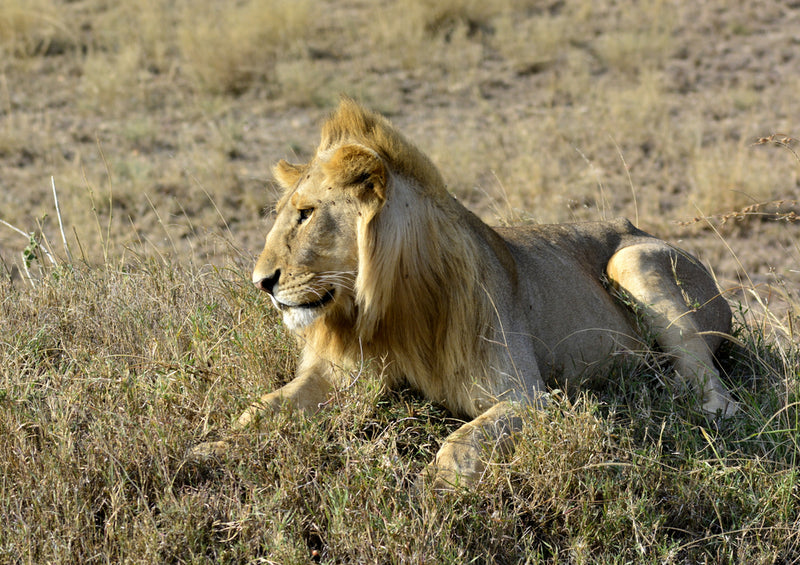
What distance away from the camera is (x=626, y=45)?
36.2ft

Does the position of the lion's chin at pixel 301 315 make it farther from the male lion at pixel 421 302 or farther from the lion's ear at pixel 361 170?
the lion's ear at pixel 361 170

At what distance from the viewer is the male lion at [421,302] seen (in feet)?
10.4

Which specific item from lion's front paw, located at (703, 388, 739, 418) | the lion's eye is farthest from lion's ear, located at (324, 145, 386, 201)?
lion's front paw, located at (703, 388, 739, 418)

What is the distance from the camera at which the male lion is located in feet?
10.4

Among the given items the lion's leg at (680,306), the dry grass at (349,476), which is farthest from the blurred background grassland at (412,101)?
the dry grass at (349,476)

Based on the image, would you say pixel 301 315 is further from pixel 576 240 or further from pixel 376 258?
pixel 576 240

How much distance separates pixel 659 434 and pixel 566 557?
0.76m

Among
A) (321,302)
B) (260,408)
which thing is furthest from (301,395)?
(321,302)

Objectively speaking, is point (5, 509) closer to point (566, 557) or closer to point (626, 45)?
point (566, 557)

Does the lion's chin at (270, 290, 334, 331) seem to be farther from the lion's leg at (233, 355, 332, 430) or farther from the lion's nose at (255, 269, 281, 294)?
the lion's leg at (233, 355, 332, 430)

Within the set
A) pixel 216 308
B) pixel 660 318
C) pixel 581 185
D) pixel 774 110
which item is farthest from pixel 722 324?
pixel 774 110

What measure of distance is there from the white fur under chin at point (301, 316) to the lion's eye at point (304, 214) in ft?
1.06

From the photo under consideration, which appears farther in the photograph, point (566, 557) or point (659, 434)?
point (659, 434)

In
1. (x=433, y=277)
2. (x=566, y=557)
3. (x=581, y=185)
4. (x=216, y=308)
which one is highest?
(x=433, y=277)
